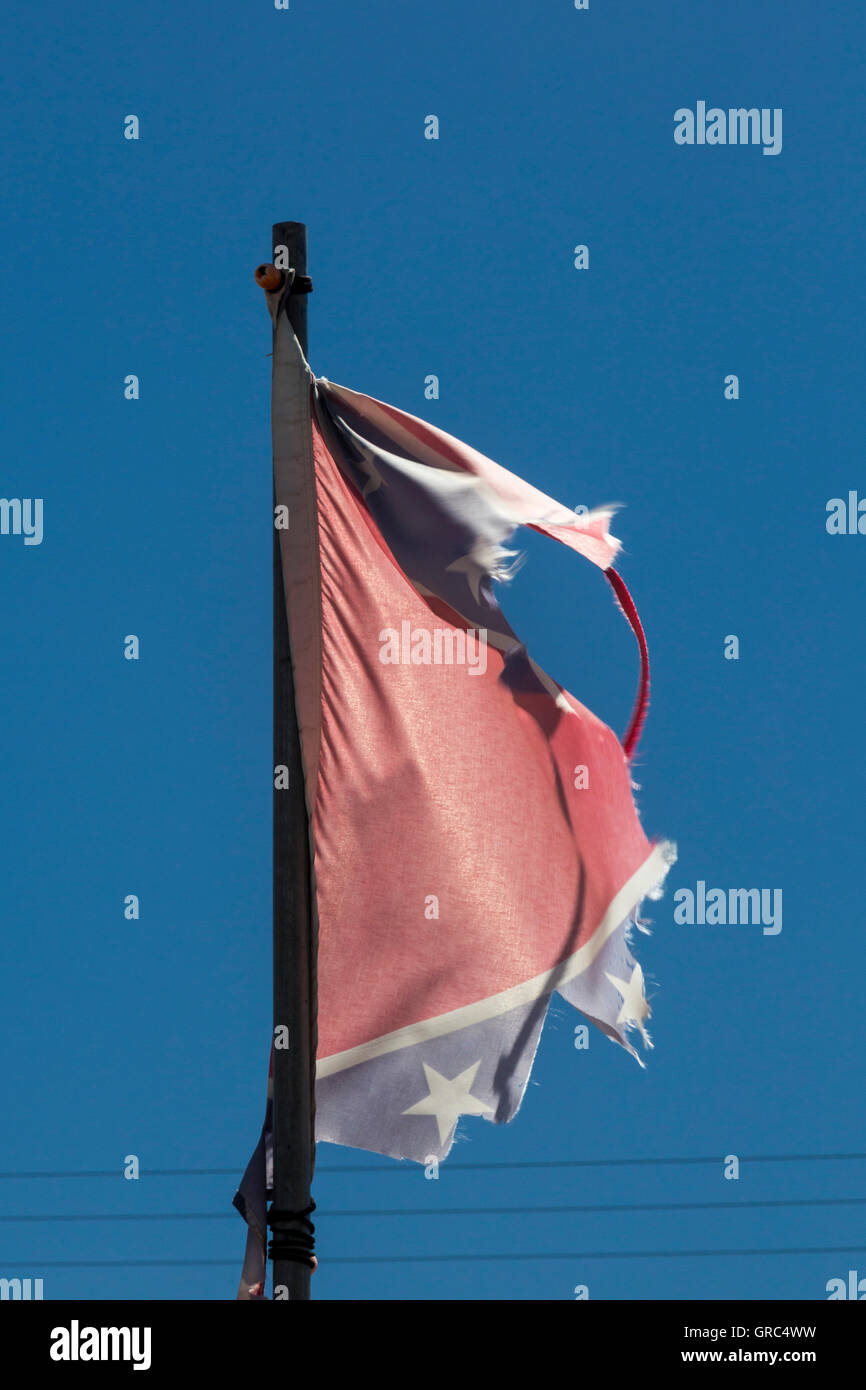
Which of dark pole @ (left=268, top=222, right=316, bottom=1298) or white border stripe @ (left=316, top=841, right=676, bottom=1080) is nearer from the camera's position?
dark pole @ (left=268, top=222, right=316, bottom=1298)

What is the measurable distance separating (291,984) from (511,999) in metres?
0.97

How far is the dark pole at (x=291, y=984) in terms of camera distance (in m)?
7.04

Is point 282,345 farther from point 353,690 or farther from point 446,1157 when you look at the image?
point 446,1157

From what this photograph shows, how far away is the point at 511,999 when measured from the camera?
7.61 m

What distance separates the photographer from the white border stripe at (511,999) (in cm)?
729

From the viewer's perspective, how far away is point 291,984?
23.6ft

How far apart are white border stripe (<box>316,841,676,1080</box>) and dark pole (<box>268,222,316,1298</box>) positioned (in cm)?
15

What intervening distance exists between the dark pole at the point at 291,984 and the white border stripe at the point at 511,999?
0.50ft

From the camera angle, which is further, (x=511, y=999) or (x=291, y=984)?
(x=511, y=999)

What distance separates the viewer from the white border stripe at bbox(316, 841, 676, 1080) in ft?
23.9

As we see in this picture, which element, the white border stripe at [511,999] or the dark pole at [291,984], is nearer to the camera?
the dark pole at [291,984]
